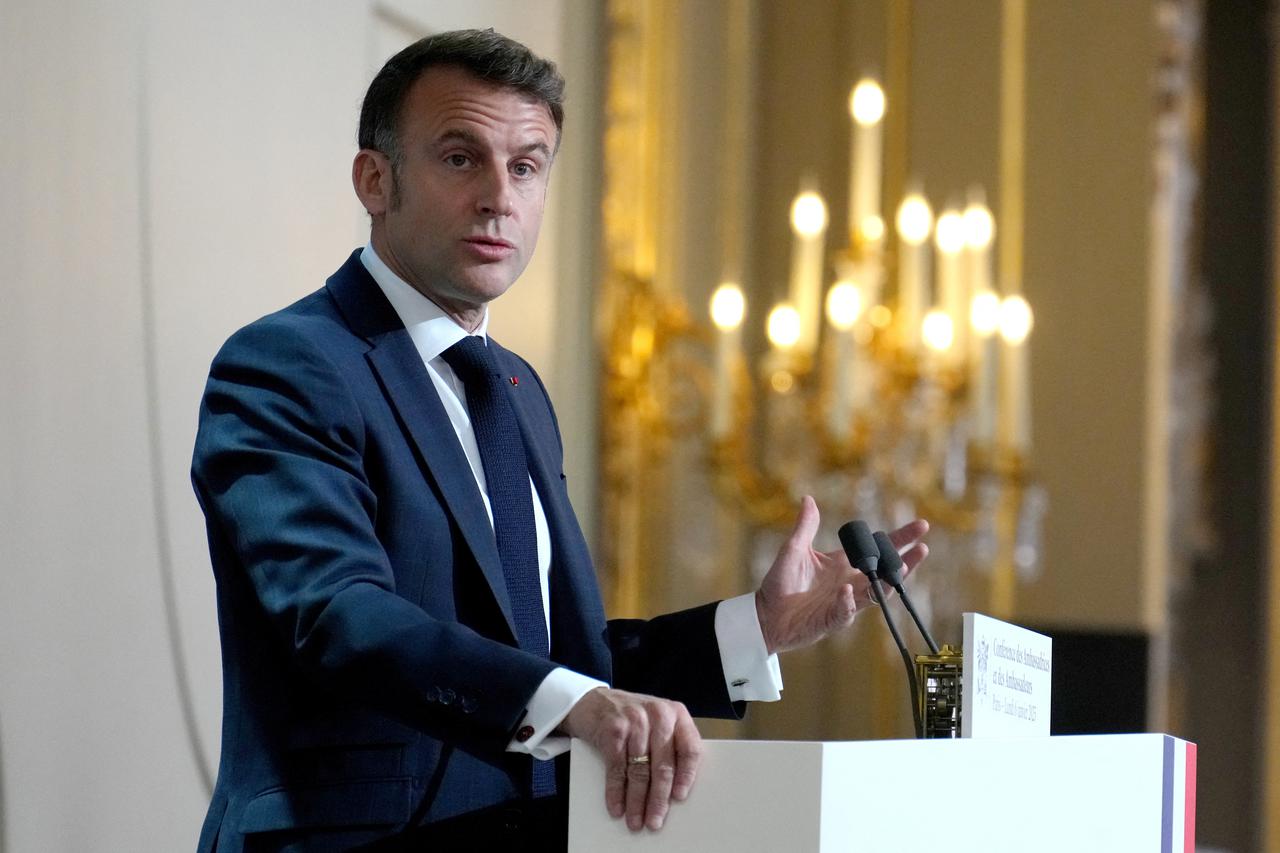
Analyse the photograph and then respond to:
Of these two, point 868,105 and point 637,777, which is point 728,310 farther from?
point 637,777

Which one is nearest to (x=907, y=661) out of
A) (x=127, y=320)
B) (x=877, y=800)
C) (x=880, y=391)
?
(x=877, y=800)

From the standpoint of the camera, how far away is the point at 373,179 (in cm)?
189

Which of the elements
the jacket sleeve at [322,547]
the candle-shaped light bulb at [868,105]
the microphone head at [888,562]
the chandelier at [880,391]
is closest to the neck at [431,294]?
the jacket sleeve at [322,547]

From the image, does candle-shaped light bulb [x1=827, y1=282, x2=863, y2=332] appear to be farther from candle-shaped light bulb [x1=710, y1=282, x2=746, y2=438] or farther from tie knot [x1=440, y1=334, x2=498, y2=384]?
tie knot [x1=440, y1=334, x2=498, y2=384]

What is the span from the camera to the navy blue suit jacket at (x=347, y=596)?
1.39m

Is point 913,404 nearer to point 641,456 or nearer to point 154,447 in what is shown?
point 641,456

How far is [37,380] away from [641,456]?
247 centimetres

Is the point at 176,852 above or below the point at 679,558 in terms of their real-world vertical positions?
below

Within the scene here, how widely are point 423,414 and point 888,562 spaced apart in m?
0.49

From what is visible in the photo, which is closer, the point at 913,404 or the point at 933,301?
the point at 913,404

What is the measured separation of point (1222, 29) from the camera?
17.0 ft

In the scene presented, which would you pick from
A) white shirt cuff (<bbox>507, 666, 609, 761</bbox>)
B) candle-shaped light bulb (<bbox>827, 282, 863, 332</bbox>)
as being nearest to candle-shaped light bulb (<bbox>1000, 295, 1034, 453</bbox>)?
candle-shaped light bulb (<bbox>827, 282, 863, 332</bbox>)

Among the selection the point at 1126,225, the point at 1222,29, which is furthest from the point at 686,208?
the point at 1222,29

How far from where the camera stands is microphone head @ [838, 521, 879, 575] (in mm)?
1692
